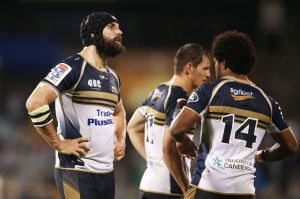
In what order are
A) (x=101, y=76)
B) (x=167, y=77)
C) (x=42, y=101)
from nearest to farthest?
(x=42, y=101), (x=101, y=76), (x=167, y=77)

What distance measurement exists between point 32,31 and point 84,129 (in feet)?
69.3

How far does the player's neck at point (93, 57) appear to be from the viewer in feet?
22.6

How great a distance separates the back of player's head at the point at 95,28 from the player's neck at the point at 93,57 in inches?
2.0

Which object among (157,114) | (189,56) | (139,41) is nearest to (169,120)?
(157,114)

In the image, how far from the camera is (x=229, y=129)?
6.44 meters

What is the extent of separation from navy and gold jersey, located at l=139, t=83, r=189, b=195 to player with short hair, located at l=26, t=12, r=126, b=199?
0.59 m

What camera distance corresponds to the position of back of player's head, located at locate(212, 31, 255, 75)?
21.6 ft

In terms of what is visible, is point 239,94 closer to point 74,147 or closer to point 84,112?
point 84,112

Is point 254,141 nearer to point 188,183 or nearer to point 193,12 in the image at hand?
point 188,183

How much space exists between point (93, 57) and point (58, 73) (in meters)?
0.49

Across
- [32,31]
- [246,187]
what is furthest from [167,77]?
[246,187]

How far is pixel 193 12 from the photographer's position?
27562 mm

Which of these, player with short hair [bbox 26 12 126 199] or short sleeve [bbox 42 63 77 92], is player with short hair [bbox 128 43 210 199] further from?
short sleeve [bbox 42 63 77 92]

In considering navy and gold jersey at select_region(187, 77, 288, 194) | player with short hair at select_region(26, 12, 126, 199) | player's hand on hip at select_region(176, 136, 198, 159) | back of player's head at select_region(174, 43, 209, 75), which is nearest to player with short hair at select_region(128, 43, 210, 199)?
back of player's head at select_region(174, 43, 209, 75)
